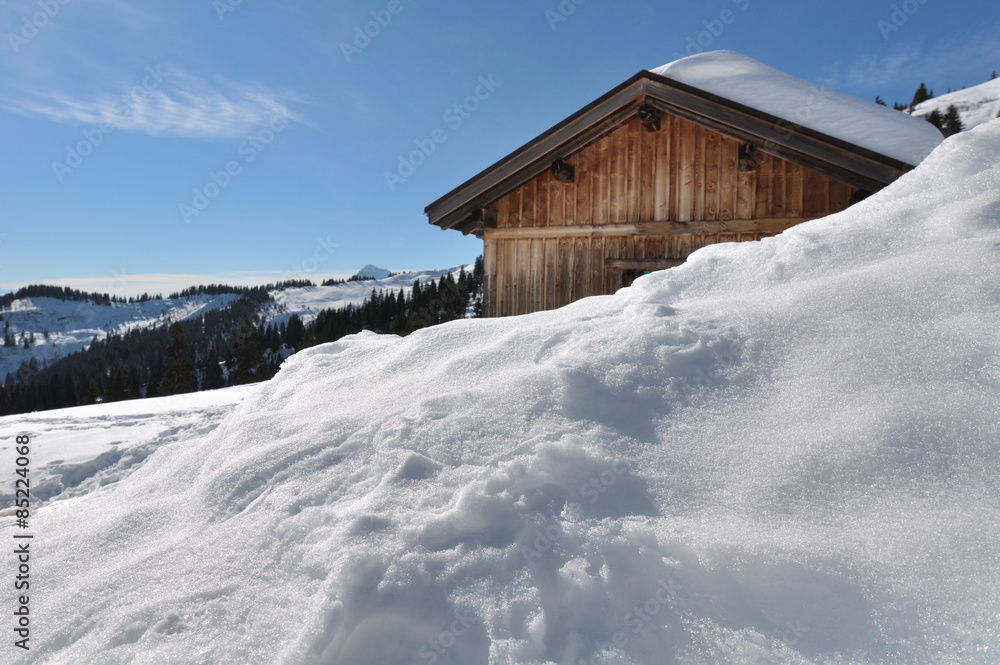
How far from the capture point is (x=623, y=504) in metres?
1.78

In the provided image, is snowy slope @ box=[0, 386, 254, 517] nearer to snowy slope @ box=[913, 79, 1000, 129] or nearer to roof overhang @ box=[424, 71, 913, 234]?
roof overhang @ box=[424, 71, 913, 234]

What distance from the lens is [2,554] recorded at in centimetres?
244

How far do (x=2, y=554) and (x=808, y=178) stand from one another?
829 cm

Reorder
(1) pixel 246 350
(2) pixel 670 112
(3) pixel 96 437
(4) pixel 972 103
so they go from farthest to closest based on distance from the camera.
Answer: (4) pixel 972 103 → (1) pixel 246 350 → (2) pixel 670 112 → (3) pixel 96 437

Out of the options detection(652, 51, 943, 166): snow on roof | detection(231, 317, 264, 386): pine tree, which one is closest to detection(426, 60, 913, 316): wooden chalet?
detection(652, 51, 943, 166): snow on roof

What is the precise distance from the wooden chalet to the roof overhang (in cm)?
2

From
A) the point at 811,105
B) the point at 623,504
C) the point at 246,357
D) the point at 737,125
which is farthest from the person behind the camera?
the point at 246,357

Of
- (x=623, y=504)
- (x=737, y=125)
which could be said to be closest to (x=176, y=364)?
(x=737, y=125)

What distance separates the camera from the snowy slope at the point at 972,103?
3226 inches

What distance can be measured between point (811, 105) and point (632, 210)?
8.39 feet

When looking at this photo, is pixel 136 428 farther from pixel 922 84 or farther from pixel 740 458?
pixel 922 84

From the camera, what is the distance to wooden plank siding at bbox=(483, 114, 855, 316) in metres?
6.59

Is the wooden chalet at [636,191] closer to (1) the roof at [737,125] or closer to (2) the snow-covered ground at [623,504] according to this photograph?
(1) the roof at [737,125]

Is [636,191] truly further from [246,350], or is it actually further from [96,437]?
[246,350]
